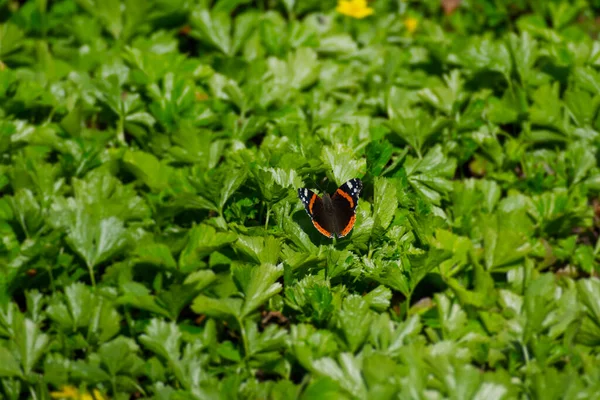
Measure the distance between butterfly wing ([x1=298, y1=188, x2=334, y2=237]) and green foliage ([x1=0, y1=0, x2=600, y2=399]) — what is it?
0.09m

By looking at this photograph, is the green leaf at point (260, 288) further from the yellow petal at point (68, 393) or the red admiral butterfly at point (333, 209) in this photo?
the yellow petal at point (68, 393)

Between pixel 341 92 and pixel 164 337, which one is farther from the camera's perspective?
pixel 341 92

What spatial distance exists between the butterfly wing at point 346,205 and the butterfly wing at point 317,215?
3 centimetres

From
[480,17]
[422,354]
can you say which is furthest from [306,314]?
[480,17]

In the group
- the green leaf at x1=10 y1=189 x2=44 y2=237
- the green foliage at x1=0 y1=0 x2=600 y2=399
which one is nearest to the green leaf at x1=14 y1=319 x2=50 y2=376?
the green foliage at x1=0 y1=0 x2=600 y2=399

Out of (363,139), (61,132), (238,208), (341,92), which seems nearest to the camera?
(238,208)

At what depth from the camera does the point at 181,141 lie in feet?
8.93

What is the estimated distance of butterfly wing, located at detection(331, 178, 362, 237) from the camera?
2.16 m

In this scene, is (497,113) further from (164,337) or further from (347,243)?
(164,337)

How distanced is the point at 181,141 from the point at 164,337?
853 millimetres

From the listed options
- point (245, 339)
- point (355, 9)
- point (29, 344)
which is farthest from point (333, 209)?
point (355, 9)

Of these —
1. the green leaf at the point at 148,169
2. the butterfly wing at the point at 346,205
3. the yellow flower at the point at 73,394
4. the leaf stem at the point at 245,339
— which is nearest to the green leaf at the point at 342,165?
the butterfly wing at the point at 346,205

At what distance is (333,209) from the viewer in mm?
2160

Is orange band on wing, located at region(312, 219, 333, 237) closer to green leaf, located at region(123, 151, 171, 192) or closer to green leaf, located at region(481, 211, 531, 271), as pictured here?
green leaf, located at region(481, 211, 531, 271)
